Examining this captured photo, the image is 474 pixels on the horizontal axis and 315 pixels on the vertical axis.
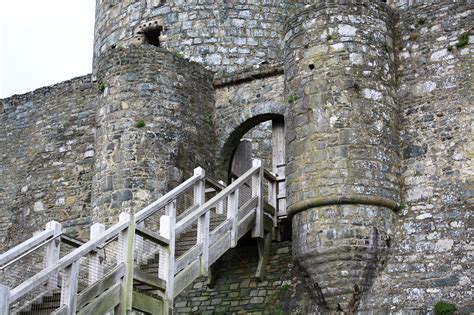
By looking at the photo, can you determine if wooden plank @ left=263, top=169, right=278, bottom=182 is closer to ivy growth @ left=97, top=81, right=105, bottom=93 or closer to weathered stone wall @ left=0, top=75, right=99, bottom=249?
ivy growth @ left=97, top=81, right=105, bottom=93

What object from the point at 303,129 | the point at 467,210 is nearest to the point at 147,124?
the point at 303,129

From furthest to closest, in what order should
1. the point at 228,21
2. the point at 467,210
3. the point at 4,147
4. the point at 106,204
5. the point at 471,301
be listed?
the point at 4,147 < the point at 228,21 < the point at 106,204 < the point at 467,210 < the point at 471,301

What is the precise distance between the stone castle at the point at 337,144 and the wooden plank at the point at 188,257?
155 cm

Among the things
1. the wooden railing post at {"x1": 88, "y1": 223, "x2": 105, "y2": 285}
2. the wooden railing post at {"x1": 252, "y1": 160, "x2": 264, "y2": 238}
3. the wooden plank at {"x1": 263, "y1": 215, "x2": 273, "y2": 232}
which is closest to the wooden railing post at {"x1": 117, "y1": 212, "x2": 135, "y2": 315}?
the wooden railing post at {"x1": 88, "y1": 223, "x2": 105, "y2": 285}

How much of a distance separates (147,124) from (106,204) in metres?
1.37

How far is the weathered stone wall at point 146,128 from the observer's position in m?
14.6

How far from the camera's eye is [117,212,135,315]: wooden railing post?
10.6 metres

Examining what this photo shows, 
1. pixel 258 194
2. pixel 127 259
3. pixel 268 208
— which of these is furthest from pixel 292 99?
pixel 127 259

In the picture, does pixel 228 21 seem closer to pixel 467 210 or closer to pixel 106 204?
pixel 106 204

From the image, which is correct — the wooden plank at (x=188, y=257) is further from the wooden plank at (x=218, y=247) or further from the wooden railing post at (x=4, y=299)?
the wooden railing post at (x=4, y=299)

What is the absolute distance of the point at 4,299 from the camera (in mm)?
8852

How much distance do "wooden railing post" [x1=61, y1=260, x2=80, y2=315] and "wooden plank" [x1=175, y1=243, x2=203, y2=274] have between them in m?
1.83

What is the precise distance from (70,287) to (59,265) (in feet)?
0.87

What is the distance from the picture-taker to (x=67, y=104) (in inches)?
712
